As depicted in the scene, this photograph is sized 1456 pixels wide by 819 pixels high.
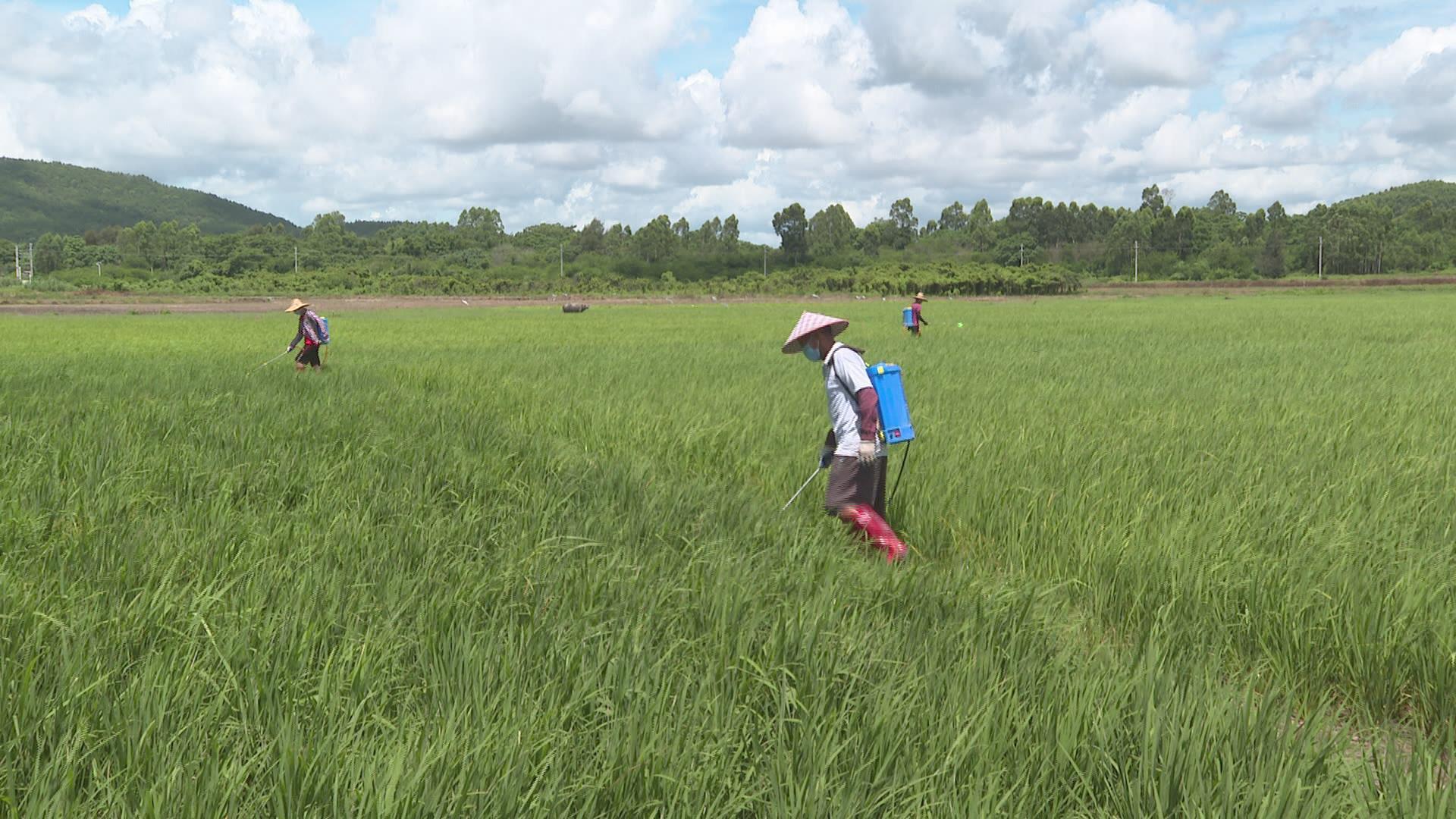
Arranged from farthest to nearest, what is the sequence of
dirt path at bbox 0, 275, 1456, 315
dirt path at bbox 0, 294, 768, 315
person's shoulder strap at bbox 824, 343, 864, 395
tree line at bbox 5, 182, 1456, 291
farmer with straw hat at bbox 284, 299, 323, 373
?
tree line at bbox 5, 182, 1456, 291
dirt path at bbox 0, 275, 1456, 315
dirt path at bbox 0, 294, 768, 315
farmer with straw hat at bbox 284, 299, 323, 373
person's shoulder strap at bbox 824, 343, 864, 395

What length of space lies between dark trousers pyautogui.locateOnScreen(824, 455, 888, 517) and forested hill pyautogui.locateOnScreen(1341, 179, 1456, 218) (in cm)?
20590

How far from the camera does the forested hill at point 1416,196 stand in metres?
172

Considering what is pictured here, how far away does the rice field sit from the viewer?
7.37ft

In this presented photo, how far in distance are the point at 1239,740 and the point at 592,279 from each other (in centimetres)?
7679

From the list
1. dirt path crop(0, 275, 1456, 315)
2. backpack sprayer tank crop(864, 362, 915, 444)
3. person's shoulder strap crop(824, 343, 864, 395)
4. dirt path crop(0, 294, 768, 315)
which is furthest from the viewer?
dirt path crop(0, 275, 1456, 315)

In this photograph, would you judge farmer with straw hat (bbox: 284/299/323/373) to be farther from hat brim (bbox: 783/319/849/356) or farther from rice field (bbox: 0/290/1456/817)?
hat brim (bbox: 783/319/849/356)

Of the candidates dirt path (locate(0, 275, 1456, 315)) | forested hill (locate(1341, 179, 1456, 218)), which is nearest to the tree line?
dirt path (locate(0, 275, 1456, 315))

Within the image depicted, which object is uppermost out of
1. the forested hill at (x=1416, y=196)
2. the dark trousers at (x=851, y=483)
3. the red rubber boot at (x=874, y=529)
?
the forested hill at (x=1416, y=196)

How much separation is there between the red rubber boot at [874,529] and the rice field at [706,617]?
0.13 meters

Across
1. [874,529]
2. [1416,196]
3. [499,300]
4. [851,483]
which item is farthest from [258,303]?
[1416,196]

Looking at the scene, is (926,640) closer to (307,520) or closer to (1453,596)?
(1453,596)

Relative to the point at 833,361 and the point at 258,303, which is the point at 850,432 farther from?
the point at 258,303

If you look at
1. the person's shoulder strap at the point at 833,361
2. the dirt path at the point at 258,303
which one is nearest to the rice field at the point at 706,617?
the person's shoulder strap at the point at 833,361

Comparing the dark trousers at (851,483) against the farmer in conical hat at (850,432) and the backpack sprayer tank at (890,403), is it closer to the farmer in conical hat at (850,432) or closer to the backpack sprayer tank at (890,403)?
the farmer in conical hat at (850,432)
